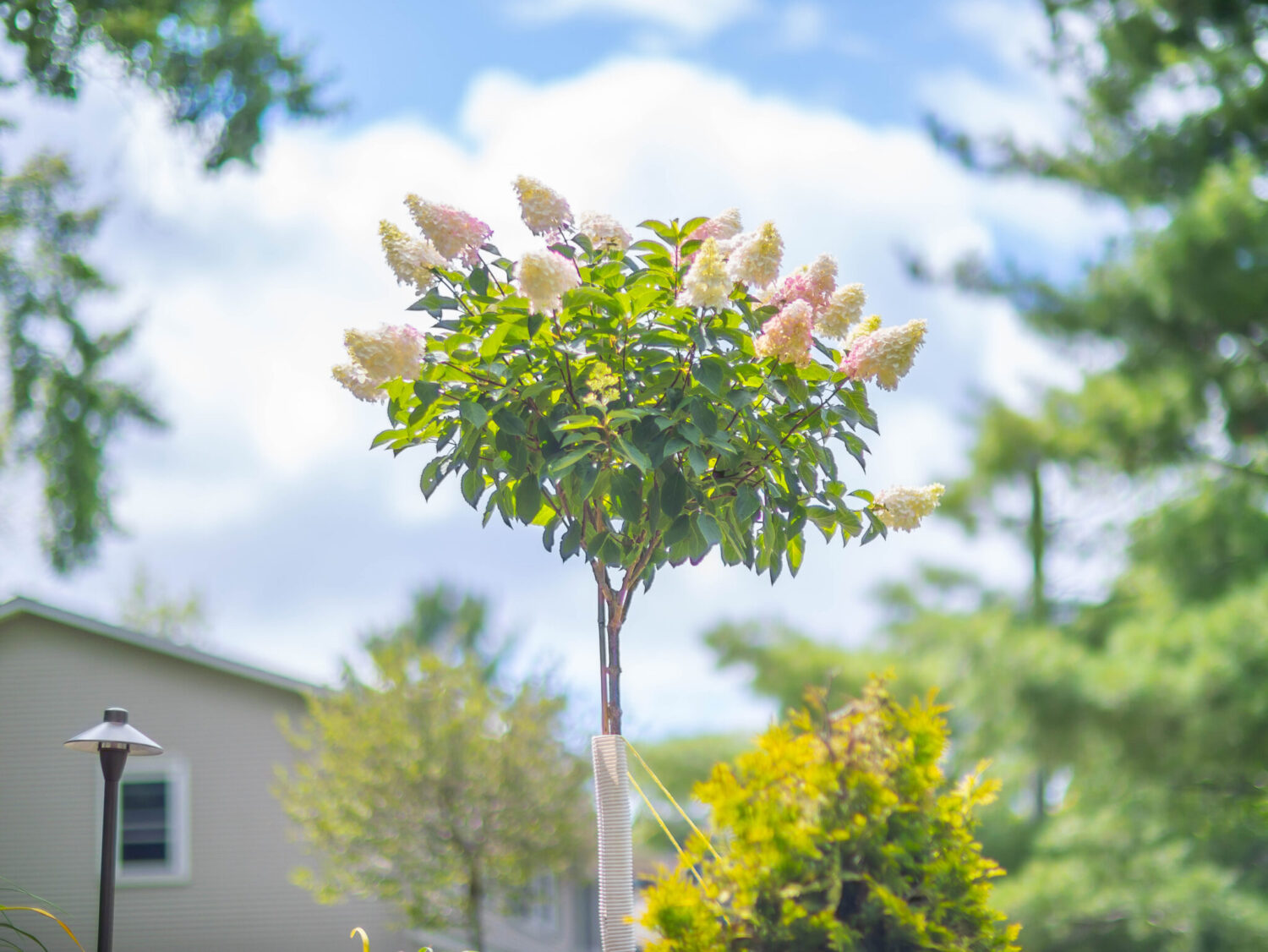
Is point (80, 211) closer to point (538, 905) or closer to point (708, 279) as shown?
point (538, 905)

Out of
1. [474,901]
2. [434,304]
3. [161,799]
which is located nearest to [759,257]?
[434,304]

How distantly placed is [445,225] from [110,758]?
107 inches

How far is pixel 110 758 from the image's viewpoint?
14.0 feet

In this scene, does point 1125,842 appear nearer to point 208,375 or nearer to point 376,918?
point 376,918

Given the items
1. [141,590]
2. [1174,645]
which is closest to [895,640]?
[1174,645]

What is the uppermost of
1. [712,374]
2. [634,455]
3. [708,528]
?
[712,374]

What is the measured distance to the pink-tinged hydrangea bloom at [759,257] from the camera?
2623 mm

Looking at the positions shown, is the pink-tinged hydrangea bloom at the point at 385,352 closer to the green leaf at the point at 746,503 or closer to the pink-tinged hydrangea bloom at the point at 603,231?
the pink-tinged hydrangea bloom at the point at 603,231

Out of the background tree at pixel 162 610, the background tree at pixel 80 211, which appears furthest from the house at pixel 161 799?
the background tree at pixel 162 610

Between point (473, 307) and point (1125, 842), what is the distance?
10808 millimetres

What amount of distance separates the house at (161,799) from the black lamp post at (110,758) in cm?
820

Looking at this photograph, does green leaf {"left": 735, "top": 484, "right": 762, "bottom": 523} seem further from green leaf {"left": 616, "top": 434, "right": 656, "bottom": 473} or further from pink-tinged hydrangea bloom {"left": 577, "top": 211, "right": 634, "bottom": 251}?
pink-tinged hydrangea bloom {"left": 577, "top": 211, "right": 634, "bottom": 251}

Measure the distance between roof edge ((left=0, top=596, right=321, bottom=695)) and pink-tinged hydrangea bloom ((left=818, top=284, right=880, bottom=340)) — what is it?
36.2ft

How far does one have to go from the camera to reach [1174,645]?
9547mm
